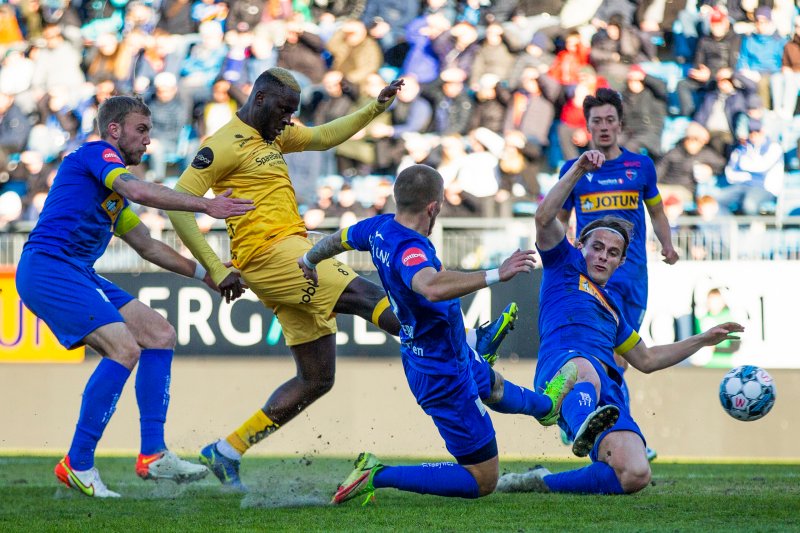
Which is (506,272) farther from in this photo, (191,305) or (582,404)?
(191,305)

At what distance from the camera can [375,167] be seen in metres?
12.1

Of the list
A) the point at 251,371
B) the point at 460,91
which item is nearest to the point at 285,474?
the point at 251,371

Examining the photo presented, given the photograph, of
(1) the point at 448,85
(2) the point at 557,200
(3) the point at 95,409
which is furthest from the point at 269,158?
(1) the point at 448,85

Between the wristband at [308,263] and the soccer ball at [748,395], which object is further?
the soccer ball at [748,395]

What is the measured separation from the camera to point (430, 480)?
532 cm

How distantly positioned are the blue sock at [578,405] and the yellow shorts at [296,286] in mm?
1514

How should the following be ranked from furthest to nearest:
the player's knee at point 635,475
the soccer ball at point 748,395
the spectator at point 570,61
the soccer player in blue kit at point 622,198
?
the spectator at point 570,61 < the soccer player in blue kit at point 622,198 < the soccer ball at point 748,395 < the player's knee at point 635,475

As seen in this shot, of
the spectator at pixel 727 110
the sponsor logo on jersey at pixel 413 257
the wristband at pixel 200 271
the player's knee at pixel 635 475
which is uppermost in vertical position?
the spectator at pixel 727 110

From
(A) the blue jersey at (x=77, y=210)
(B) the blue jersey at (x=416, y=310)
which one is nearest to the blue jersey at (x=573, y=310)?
(B) the blue jersey at (x=416, y=310)

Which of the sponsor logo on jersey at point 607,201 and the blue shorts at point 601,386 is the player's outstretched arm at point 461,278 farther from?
the sponsor logo on jersey at point 607,201

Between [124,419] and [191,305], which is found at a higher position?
[191,305]

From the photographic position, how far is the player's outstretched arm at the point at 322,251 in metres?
5.54

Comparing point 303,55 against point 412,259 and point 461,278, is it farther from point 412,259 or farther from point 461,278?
point 461,278

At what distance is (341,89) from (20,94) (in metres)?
3.79
